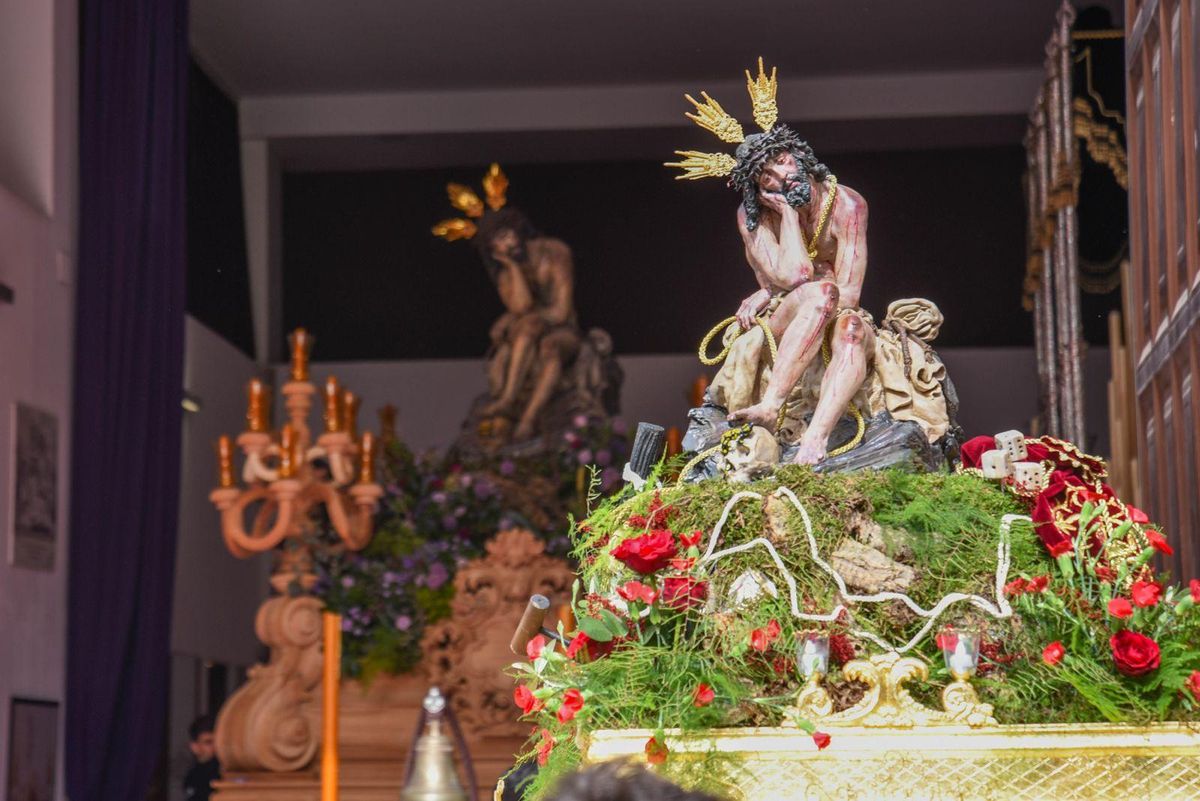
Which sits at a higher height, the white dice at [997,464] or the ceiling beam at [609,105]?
the ceiling beam at [609,105]

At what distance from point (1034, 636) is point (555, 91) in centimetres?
1118

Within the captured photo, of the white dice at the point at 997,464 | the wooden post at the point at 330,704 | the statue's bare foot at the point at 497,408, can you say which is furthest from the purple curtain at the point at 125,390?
the white dice at the point at 997,464

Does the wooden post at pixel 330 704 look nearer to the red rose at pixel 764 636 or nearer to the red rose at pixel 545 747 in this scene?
the red rose at pixel 545 747

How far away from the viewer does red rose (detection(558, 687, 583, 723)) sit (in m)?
3.34

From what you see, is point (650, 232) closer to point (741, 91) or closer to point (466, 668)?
point (741, 91)

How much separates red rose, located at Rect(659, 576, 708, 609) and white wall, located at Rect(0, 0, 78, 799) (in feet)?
20.8

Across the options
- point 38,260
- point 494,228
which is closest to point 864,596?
point 38,260

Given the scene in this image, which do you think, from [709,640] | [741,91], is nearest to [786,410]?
[709,640]

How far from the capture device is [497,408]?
1198 cm

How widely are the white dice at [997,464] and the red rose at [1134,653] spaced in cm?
53

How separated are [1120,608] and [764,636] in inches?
24.5

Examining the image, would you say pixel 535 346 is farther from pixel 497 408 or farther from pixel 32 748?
pixel 32 748

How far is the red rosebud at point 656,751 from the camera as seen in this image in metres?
3.25

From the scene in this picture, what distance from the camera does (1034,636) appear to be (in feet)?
11.3
